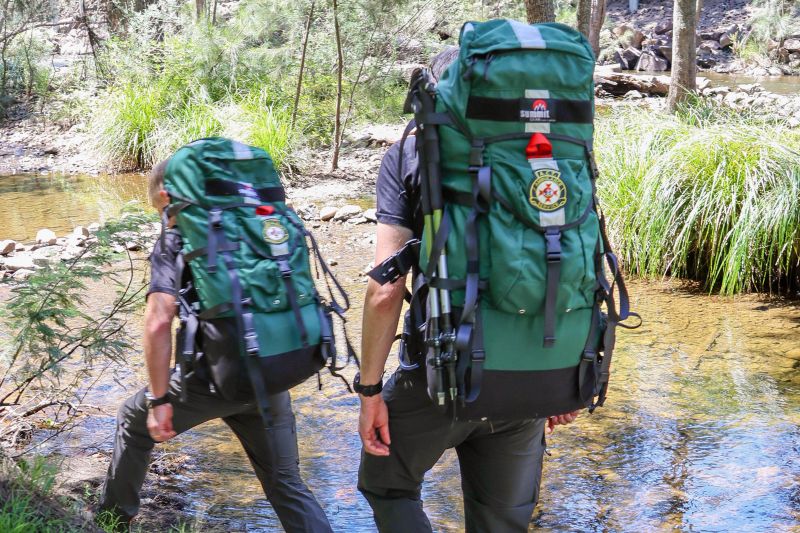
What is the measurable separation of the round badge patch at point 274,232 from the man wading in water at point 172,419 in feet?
0.93

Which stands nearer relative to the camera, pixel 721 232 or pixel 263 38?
pixel 721 232

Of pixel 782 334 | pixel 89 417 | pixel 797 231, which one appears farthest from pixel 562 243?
pixel 797 231

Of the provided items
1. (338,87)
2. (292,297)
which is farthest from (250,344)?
(338,87)

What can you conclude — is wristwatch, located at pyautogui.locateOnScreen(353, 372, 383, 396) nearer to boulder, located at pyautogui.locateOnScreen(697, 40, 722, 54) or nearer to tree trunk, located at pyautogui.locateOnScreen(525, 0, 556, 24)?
tree trunk, located at pyautogui.locateOnScreen(525, 0, 556, 24)

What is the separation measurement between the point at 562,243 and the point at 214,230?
109 cm

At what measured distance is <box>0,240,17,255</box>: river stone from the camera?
25.2 feet

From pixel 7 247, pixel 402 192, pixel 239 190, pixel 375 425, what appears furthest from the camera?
pixel 7 247

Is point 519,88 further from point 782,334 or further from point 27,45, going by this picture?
point 27,45

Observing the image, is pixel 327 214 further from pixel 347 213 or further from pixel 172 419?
pixel 172 419

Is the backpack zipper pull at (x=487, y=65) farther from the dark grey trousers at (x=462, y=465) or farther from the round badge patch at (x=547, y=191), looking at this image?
the dark grey trousers at (x=462, y=465)

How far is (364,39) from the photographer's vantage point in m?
11.2

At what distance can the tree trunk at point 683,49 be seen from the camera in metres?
9.59

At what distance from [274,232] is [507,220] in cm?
90

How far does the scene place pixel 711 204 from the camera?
640 centimetres
